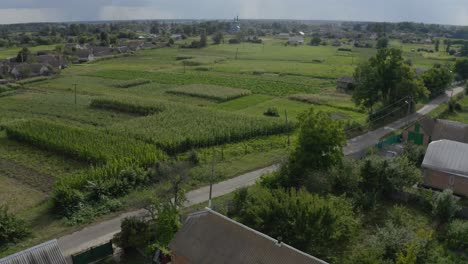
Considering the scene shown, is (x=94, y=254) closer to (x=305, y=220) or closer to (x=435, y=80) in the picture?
(x=305, y=220)

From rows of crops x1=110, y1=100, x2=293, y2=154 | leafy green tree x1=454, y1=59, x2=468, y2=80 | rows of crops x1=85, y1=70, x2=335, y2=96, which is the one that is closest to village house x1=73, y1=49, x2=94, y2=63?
rows of crops x1=85, y1=70, x2=335, y2=96

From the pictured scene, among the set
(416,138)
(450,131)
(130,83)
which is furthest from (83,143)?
(130,83)

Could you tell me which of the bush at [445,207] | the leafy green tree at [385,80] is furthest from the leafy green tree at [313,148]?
the leafy green tree at [385,80]

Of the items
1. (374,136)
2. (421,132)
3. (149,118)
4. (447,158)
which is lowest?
(374,136)

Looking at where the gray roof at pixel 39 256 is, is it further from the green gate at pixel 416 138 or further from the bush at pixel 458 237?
the green gate at pixel 416 138

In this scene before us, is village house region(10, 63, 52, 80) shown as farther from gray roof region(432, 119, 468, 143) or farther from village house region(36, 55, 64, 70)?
gray roof region(432, 119, 468, 143)

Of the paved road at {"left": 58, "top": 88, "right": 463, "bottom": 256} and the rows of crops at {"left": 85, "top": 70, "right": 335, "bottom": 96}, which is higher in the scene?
the rows of crops at {"left": 85, "top": 70, "right": 335, "bottom": 96}
